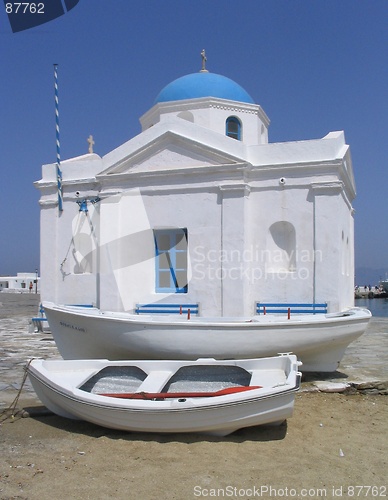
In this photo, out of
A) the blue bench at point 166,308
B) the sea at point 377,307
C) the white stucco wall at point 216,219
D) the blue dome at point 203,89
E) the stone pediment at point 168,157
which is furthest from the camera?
the sea at point 377,307

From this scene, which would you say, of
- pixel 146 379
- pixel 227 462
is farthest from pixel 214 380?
pixel 227 462

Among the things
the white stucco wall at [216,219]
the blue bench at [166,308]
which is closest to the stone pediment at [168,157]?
the white stucco wall at [216,219]

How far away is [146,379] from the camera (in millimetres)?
6938

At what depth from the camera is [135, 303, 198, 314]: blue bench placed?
38.5ft

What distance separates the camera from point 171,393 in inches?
254

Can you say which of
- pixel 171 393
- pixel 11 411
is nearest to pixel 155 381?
pixel 171 393

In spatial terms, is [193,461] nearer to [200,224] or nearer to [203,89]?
[200,224]

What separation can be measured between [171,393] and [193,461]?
1186 millimetres

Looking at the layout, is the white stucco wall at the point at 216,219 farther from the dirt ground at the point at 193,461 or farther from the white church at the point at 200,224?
the dirt ground at the point at 193,461

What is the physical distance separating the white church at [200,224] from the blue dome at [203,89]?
275 cm

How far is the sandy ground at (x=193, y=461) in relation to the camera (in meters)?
4.75

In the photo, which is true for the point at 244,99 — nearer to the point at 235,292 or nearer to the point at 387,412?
the point at 235,292

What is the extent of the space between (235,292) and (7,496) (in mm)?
7419

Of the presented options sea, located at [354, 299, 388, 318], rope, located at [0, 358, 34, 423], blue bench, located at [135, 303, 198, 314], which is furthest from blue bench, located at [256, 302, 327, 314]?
sea, located at [354, 299, 388, 318]
